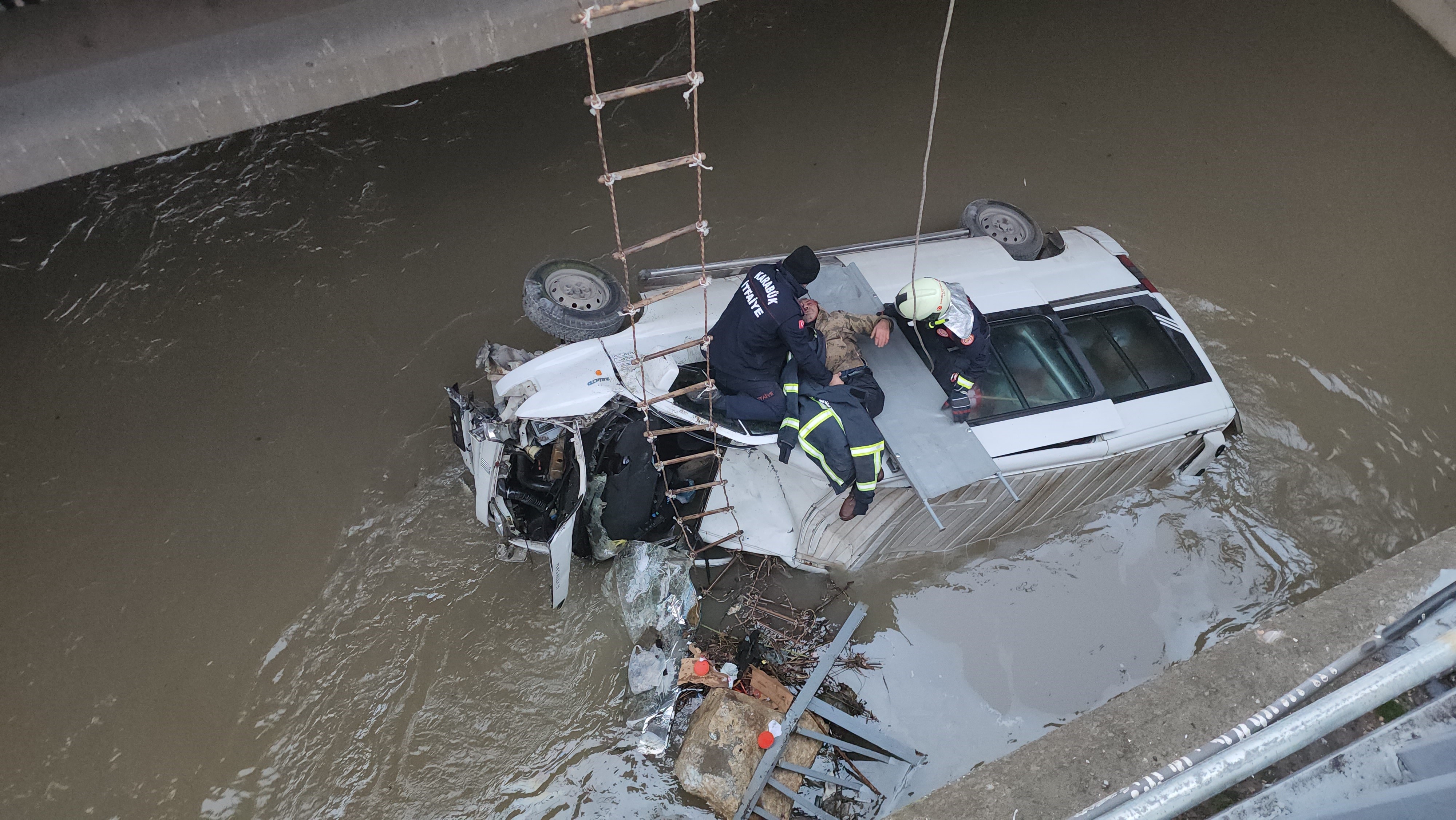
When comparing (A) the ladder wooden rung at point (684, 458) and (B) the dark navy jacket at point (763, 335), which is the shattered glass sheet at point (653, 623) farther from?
(B) the dark navy jacket at point (763, 335)

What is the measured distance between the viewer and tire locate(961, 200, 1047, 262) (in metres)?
6.63

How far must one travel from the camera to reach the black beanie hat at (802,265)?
514 cm

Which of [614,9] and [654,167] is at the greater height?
[614,9]

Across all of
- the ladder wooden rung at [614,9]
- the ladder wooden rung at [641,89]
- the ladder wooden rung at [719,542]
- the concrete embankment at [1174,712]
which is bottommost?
the ladder wooden rung at [719,542]

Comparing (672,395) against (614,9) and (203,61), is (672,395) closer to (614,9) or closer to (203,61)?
(614,9)

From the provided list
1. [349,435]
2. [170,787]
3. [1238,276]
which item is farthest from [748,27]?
[170,787]

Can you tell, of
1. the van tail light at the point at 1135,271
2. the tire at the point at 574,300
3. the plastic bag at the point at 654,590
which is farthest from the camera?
the van tail light at the point at 1135,271

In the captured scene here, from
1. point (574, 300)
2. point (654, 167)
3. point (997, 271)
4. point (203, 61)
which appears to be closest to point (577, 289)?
point (574, 300)

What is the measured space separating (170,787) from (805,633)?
376cm

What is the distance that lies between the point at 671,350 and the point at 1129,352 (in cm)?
296

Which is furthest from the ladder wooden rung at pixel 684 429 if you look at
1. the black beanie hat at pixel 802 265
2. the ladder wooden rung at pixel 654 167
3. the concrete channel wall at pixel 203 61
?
the concrete channel wall at pixel 203 61

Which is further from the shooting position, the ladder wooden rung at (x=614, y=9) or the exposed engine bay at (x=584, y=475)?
the exposed engine bay at (x=584, y=475)

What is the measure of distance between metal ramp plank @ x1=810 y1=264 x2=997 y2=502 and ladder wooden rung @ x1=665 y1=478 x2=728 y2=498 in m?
1.04

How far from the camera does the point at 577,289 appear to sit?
5641 millimetres
